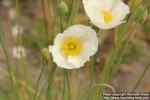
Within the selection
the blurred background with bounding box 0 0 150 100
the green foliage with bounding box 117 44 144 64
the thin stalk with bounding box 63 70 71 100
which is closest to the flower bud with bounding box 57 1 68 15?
the thin stalk with bounding box 63 70 71 100

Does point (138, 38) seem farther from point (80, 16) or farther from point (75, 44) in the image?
point (75, 44)

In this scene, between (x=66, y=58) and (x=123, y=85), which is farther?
(x=123, y=85)

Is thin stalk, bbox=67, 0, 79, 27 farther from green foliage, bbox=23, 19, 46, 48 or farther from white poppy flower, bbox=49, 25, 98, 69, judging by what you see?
green foliage, bbox=23, 19, 46, 48

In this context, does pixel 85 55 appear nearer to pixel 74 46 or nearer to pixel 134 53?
pixel 74 46

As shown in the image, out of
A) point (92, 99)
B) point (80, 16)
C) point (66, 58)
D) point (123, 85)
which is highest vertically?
point (66, 58)

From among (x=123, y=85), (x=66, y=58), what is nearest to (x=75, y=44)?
(x=66, y=58)

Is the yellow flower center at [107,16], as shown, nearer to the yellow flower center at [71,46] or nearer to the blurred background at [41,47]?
the yellow flower center at [71,46]

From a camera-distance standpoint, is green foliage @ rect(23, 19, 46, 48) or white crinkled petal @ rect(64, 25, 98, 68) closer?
white crinkled petal @ rect(64, 25, 98, 68)

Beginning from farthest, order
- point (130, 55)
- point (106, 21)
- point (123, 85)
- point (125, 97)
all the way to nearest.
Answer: point (130, 55)
point (123, 85)
point (125, 97)
point (106, 21)
